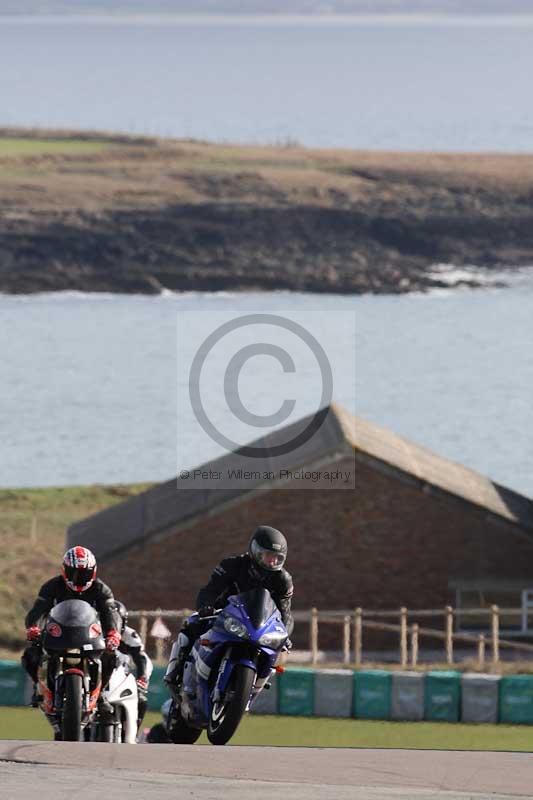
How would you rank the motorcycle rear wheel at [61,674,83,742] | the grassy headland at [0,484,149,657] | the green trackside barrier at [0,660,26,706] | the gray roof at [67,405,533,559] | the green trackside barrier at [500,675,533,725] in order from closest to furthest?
the motorcycle rear wheel at [61,674,83,742] → the green trackside barrier at [500,675,533,725] → the green trackside barrier at [0,660,26,706] → the gray roof at [67,405,533,559] → the grassy headland at [0,484,149,657]

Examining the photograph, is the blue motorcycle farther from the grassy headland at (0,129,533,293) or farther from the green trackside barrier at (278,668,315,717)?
the grassy headland at (0,129,533,293)

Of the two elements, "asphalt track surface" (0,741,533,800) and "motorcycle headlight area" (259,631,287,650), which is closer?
"asphalt track surface" (0,741,533,800)

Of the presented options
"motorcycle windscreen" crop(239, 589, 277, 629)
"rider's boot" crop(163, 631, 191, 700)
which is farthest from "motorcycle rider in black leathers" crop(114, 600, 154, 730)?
"motorcycle windscreen" crop(239, 589, 277, 629)

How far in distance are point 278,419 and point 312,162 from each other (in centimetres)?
6298

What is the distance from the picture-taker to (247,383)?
10388 centimetres

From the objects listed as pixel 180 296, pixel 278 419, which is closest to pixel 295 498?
pixel 278 419

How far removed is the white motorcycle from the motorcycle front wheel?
1194 mm

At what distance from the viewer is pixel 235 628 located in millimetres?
15680

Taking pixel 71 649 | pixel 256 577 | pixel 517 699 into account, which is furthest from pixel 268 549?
pixel 517 699

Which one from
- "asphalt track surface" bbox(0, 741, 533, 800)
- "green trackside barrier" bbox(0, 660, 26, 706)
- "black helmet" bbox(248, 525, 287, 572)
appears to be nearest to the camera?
"asphalt track surface" bbox(0, 741, 533, 800)

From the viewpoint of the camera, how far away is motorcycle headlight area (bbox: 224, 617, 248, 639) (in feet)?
51.4

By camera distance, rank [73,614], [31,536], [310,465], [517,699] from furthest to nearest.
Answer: [31,536] < [310,465] < [517,699] < [73,614]

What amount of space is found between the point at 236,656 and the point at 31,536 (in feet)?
111

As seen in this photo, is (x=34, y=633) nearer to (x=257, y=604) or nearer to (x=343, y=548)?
(x=257, y=604)
